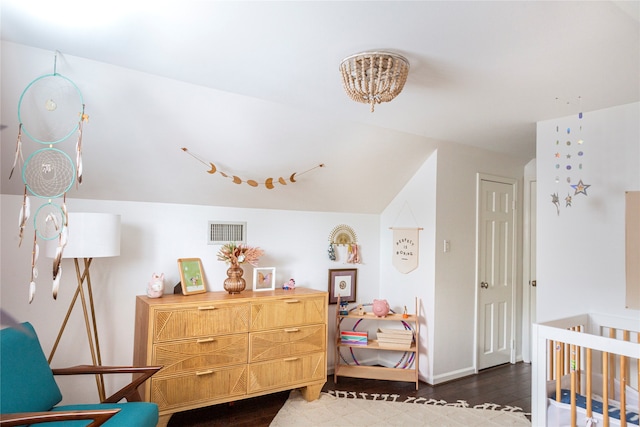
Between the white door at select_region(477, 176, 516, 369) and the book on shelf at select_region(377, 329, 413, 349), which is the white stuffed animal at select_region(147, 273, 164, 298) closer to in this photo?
the book on shelf at select_region(377, 329, 413, 349)

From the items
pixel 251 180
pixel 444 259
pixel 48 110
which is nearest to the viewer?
pixel 48 110

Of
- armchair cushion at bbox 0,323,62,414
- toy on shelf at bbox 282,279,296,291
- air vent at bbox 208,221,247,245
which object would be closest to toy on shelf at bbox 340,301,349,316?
toy on shelf at bbox 282,279,296,291

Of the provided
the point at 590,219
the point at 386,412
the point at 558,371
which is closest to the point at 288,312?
the point at 386,412

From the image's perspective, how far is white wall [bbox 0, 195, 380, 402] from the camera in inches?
99.3

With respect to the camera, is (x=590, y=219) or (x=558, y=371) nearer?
(x=558, y=371)

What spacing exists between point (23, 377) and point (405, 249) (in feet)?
9.84

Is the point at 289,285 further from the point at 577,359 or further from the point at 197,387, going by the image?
the point at 577,359

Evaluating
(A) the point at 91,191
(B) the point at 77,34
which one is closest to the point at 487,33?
(B) the point at 77,34

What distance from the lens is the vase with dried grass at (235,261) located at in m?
3.02

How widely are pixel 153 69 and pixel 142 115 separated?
335 mm

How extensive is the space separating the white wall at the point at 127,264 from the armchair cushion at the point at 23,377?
57 cm

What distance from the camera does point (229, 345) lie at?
280 centimetres

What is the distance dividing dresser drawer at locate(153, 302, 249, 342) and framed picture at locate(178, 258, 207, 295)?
306mm

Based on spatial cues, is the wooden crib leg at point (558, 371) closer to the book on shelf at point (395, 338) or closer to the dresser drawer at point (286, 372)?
the book on shelf at point (395, 338)
